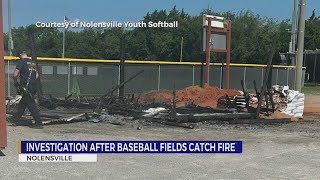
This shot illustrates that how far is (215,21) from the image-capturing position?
2312cm

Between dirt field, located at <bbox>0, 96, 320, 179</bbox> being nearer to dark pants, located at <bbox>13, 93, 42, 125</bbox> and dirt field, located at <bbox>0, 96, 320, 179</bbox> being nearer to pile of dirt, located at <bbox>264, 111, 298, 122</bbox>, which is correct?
dark pants, located at <bbox>13, 93, 42, 125</bbox>

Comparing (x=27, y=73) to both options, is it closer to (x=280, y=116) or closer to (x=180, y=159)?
(x=180, y=159)

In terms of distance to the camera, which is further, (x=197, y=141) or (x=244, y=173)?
(x=197, y=141)

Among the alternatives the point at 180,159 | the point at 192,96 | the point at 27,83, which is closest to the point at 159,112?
the point at 27,83

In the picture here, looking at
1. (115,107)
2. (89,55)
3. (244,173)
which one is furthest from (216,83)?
(89,55)

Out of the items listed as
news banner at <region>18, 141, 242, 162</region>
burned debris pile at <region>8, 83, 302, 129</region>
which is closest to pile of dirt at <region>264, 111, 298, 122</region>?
burned debris pile at <region>8, 83, 302, 129</region>

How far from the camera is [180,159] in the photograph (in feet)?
26.1

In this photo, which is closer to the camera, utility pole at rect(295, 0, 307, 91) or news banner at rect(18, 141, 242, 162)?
news banner at rect(18, 141, 242, 162)

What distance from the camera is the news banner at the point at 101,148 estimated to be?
305 inches

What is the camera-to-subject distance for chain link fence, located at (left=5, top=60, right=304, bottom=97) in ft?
65.2

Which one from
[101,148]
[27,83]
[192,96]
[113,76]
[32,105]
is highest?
[27,83]

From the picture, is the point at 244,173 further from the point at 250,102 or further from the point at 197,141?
the point at 250,102

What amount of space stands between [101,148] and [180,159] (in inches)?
69.3

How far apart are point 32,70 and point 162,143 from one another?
4.14 meters
